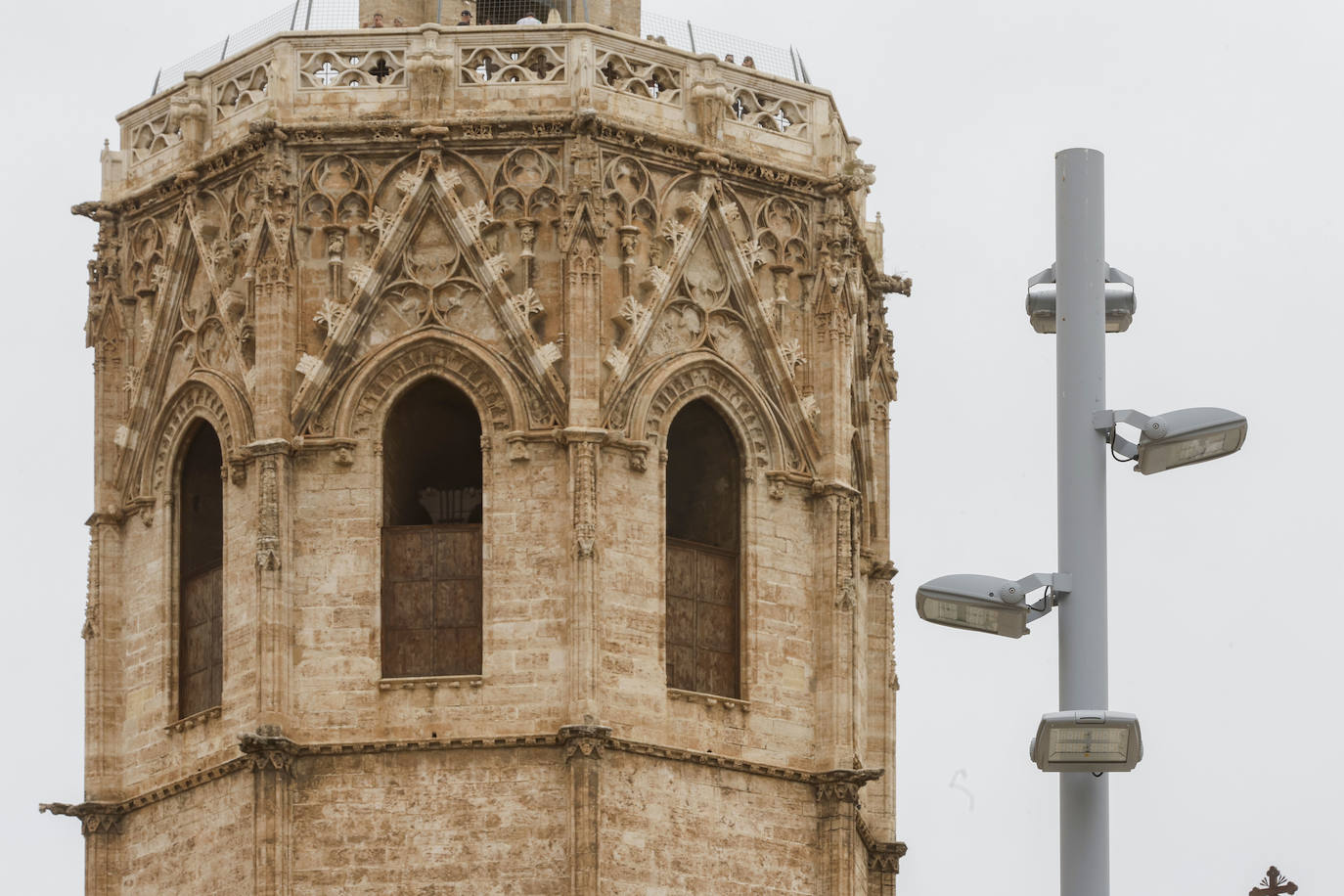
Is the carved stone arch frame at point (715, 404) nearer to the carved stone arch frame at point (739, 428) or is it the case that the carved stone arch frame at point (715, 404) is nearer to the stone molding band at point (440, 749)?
the carved stone arch frame at point (739, 428)

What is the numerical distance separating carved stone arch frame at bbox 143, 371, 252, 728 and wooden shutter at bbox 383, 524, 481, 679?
2019 millimetres

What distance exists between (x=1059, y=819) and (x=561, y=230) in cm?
2066

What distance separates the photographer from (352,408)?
1885 inches

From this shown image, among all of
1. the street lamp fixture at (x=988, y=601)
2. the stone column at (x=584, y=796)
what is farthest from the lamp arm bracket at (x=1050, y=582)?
the stone column at (x=584, y=796)

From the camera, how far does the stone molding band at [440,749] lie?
46406mm

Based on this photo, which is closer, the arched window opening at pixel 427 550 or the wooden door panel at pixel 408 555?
the arched window opening at pixel 427 550

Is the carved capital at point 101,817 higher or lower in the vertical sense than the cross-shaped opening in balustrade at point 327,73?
lower

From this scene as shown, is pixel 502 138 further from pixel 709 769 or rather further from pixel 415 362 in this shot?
pixel 709 769

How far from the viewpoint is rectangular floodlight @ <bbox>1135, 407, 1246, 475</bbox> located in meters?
28.0

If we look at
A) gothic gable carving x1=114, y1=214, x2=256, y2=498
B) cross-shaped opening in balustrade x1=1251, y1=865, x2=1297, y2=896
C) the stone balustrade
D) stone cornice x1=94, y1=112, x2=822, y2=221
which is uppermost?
the stone balustrade

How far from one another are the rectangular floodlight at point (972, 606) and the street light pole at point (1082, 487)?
0.36 m

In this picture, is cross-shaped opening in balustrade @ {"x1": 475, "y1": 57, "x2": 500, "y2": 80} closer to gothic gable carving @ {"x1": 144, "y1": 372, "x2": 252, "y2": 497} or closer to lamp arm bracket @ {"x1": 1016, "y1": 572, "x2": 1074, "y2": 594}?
gothic gable carving @ {"x1": 144, "y1": 372, "x2": 252, "y2": 497}

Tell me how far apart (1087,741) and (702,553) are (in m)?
21.1

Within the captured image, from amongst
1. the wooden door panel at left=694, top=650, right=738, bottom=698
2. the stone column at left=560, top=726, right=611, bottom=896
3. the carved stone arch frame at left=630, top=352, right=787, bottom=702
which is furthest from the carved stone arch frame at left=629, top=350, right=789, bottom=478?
the stone column at left=560, top=726, right=611, bottom=896
